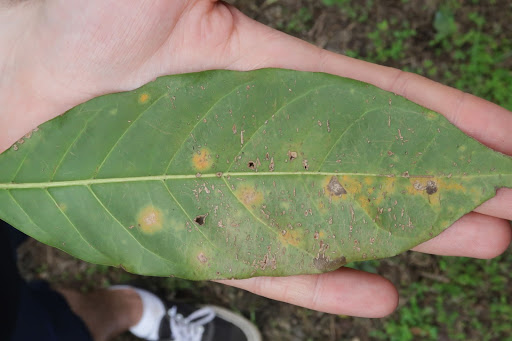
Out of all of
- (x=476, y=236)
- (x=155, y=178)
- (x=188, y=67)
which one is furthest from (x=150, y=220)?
(x=476, y=236)

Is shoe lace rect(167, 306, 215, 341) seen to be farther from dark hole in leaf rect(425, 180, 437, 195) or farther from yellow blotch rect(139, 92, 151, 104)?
dark hole in leaf rect(425, 180, 437, 195)

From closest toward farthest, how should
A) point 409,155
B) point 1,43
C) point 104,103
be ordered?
point 409,155 → point 104,103 → point 1,43

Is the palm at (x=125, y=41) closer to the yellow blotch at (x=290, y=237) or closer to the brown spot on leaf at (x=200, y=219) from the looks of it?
the brown spot on leaf at (x=200, y=219)

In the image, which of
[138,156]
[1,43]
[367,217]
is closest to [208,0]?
[138,156]

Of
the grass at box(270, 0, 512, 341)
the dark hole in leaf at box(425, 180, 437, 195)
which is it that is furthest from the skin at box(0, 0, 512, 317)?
the grass at box(270, 0, 512, 341)

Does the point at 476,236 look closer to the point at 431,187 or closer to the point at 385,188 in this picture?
the point at 431,187

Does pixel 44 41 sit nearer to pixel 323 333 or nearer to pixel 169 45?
pixel 169 45

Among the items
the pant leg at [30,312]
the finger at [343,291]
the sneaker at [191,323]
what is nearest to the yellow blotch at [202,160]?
the finger at [343,291]
